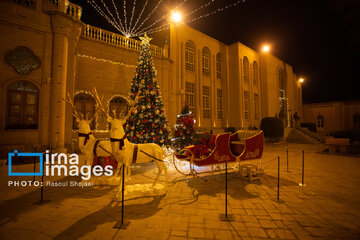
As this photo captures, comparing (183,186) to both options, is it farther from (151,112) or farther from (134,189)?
(151,112)

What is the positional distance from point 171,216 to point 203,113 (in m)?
16.1

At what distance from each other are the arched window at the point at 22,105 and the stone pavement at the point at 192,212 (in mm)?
4776

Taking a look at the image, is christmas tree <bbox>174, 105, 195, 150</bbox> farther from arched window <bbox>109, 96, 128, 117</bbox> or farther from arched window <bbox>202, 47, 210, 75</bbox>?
arched window <bbox>202, 47, 210, 75</bbox>

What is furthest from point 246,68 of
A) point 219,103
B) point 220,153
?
point 220,153

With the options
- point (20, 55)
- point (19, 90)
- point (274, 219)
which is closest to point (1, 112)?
point (19, 90)

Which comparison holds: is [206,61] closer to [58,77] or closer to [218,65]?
[218,65]

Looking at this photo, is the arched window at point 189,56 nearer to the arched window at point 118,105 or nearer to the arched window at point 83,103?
the arched window at point 118,105

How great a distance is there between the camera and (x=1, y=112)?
26.3 ft

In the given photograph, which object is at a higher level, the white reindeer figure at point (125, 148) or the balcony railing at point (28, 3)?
the balcony railing at point (28, 3)

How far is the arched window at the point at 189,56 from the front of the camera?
58.5 feet

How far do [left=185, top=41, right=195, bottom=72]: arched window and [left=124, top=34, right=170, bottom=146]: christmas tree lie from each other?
9.40 metres

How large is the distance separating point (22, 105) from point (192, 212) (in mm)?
10153

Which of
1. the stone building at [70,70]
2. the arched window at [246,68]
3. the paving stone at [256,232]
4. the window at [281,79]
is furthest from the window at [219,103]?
the paving stone at [256,232]

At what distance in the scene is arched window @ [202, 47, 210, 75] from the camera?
19531 mm
